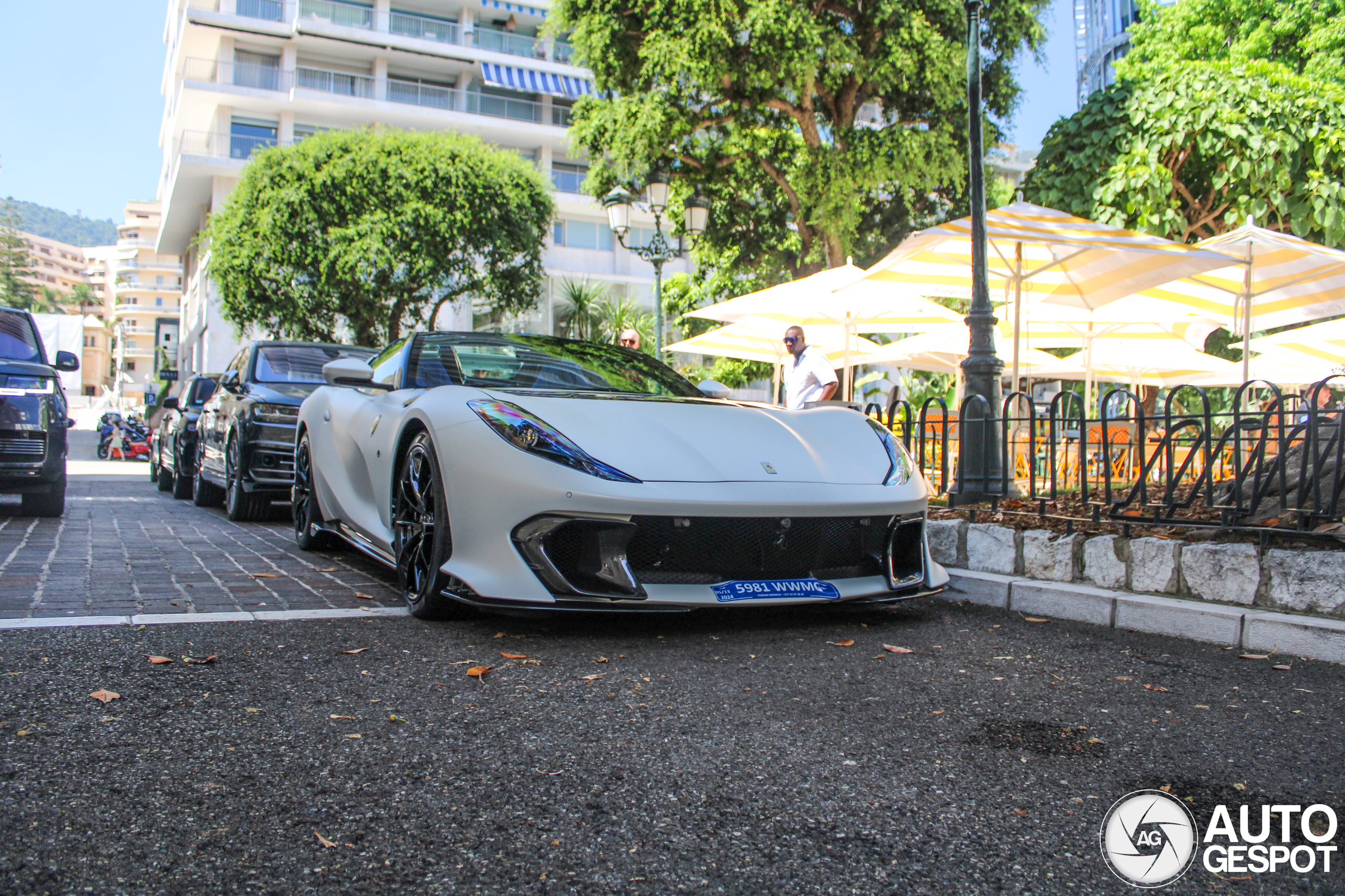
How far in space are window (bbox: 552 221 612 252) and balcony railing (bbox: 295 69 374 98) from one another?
8.19 metres

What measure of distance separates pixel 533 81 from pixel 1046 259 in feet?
102

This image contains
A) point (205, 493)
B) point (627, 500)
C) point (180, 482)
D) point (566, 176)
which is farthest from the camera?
point (566, 176)

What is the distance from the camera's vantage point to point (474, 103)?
3806cm

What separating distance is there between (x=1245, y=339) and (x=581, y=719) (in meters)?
9.39

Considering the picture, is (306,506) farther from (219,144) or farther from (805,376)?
(219,144)

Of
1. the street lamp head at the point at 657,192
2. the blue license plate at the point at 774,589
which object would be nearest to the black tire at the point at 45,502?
the blue license plate at the point at 774,589

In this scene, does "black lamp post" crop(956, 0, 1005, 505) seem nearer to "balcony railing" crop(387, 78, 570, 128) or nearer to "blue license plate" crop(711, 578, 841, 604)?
"blue license plate" crop(711, 578, 841, 604)

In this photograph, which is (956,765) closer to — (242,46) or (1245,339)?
(1245,339)

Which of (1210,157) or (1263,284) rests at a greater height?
(1210,157)

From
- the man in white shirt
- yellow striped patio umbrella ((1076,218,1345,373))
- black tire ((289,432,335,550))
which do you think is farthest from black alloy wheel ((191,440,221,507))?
yellow striped patio umbrella ((1076,218,1345,373))

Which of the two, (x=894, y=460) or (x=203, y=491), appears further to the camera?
(x=203, y=491)

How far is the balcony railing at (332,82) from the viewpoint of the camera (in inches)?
1405

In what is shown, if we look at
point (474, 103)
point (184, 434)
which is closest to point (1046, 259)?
point (184, 434)

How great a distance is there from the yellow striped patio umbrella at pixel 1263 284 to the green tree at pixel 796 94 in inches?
269
